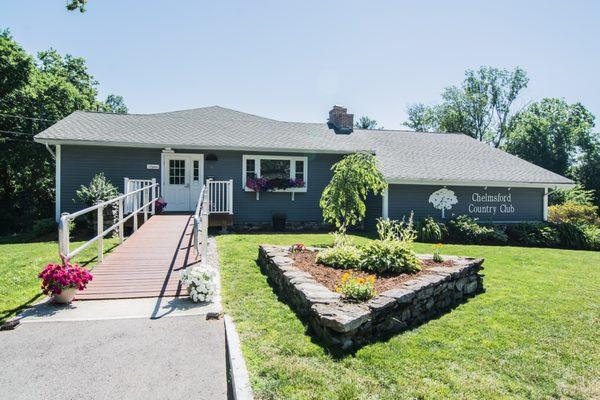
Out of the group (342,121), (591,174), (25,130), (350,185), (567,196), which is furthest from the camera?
(591,174)

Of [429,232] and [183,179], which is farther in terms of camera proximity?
[183,179]

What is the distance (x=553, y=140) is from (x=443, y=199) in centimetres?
2406

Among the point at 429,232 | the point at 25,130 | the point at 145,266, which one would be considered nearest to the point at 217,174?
the point at 145,266

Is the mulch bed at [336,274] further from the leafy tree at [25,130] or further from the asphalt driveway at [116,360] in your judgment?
the leafy tree at [25,130]

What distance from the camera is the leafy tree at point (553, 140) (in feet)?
102

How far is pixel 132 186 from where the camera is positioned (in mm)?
11773

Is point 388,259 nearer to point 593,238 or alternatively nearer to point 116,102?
point 593,238

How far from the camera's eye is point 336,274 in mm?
5922

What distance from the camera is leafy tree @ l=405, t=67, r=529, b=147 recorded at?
1539 inches

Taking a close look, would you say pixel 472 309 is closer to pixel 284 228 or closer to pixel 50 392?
pixel 50 392

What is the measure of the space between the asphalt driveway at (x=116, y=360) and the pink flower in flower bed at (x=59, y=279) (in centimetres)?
64

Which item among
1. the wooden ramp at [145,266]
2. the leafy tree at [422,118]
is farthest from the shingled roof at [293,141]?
the leafy tree at [422,118]

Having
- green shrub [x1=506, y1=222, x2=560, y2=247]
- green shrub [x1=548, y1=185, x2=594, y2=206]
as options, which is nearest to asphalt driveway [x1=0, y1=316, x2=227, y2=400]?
green shrub [x1=506, y1=222, x2=560, y2=247]

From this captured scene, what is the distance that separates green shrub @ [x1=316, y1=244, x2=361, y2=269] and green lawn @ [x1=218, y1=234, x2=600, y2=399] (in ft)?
3.75
